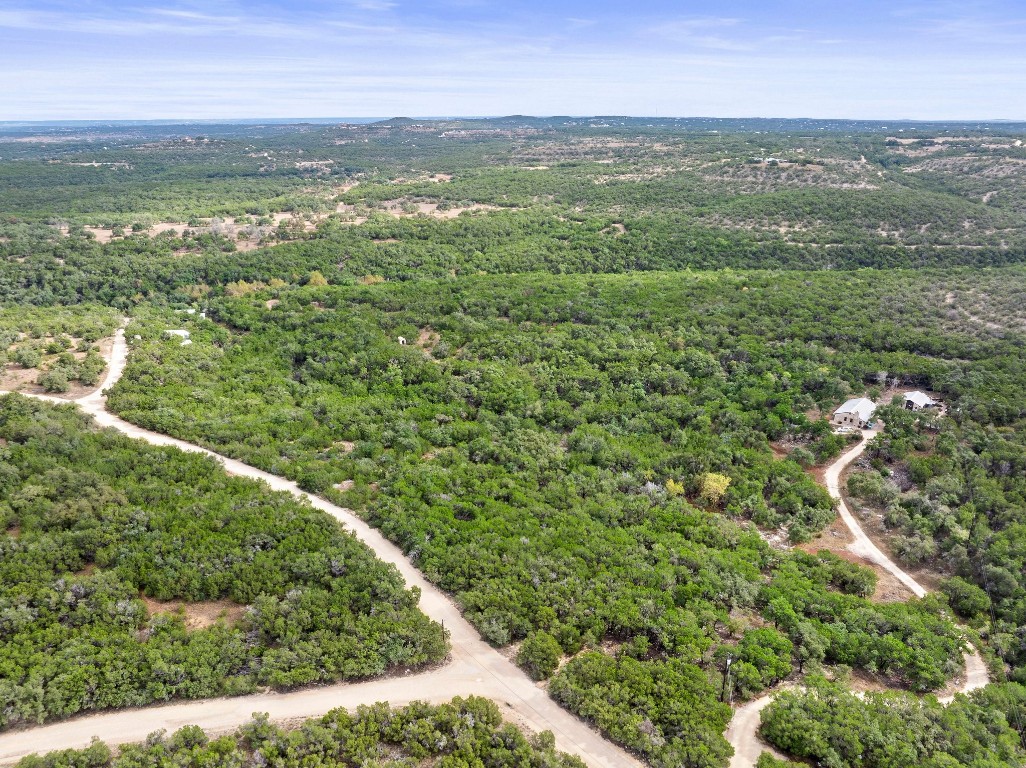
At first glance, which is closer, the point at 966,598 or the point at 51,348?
the point at 966,598

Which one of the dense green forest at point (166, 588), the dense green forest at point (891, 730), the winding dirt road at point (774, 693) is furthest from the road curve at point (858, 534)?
the dense green forest at point (166, 588)

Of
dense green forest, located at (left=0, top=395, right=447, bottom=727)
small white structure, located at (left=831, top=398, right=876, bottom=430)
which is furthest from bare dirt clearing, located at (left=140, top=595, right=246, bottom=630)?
small white structure, located at (left=831, top=398, right=876, bottom=430)

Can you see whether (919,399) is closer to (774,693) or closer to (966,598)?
(966,598)

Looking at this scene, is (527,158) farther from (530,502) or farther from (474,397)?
(530,502)

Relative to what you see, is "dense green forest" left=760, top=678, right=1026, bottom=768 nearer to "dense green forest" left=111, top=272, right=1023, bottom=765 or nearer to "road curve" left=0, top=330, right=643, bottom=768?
"dense green forest" left=111, top=272, right=1023, bottom=765

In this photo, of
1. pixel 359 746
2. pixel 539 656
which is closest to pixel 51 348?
pixel 359 746

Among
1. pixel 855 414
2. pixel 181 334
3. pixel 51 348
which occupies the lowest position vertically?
pixel 855 414
